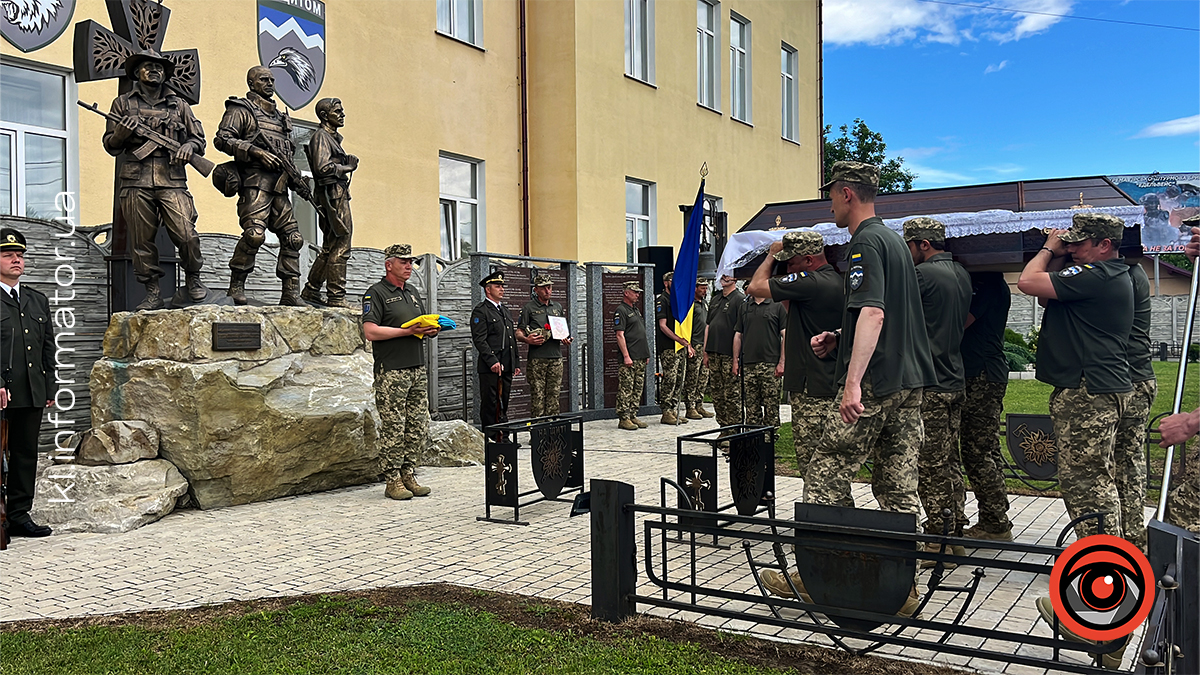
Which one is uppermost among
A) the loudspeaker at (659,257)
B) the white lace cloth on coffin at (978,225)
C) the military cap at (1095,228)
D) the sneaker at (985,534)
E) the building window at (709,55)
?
the building window at (709,55)

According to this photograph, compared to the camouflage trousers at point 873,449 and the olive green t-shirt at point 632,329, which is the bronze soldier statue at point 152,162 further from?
the olive green t-shirt at point 632,329

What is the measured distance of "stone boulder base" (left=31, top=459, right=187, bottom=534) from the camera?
283 inches

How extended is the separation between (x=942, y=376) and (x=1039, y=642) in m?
2.35

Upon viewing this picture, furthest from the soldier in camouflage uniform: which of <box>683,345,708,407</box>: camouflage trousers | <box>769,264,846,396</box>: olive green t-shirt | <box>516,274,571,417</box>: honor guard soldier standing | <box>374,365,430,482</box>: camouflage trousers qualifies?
<box>683,345,708,407</box>: camouflage trousers

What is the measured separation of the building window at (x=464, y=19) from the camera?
1611cm

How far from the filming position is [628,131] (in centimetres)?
1881

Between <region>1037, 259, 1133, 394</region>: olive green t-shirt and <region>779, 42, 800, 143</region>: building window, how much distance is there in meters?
21.6

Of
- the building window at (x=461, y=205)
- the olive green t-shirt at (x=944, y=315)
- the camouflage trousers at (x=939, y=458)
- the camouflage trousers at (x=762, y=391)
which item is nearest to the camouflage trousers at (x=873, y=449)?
the olive green t-shirt at (x=944, y=315)

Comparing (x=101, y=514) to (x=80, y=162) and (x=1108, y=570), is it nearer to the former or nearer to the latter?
(x=80, y=162)

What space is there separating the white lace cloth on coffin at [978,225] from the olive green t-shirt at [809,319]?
0.92 metres

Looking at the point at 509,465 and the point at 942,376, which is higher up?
the point at 942,376

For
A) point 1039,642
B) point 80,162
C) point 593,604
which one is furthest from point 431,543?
point 80,162

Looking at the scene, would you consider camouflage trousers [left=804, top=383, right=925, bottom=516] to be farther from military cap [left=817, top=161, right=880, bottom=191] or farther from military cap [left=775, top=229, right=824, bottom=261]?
military cap [left=775, top=229, right=824, bottom=261]

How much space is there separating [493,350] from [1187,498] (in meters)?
8.31
